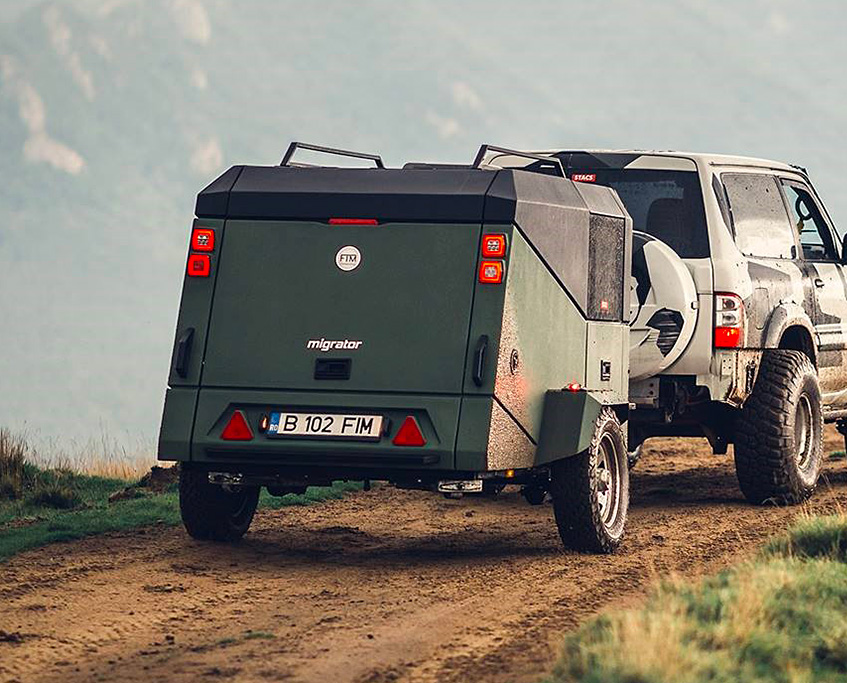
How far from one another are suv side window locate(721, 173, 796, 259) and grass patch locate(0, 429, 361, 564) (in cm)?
413

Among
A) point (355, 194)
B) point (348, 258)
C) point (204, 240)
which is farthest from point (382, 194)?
point (204, 240)

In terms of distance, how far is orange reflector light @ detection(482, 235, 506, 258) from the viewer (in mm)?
9547

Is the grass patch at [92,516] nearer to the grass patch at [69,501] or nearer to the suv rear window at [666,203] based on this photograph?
the grass patch at [69,501]

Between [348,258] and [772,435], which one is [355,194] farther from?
[772,435]

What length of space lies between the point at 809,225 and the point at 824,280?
0.54 meters

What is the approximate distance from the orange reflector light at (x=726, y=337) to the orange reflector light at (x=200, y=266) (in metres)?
4.14

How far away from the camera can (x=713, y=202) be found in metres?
12.5

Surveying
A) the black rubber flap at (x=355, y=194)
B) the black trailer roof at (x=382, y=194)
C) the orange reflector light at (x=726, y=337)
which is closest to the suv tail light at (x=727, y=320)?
the orange reflector light at (x=726, y=337)

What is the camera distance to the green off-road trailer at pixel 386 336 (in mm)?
9523

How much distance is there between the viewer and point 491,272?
9.55 meters

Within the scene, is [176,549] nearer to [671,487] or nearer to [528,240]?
[528,240]

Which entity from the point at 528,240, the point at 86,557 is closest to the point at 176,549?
the point at 86,557

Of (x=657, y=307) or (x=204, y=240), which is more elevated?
(x=657, y=307)

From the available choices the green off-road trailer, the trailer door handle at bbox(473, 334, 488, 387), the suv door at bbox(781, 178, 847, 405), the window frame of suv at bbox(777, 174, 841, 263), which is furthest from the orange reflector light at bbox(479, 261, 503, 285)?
the window frame of suv at bbox(777, 174, 841, 263)
